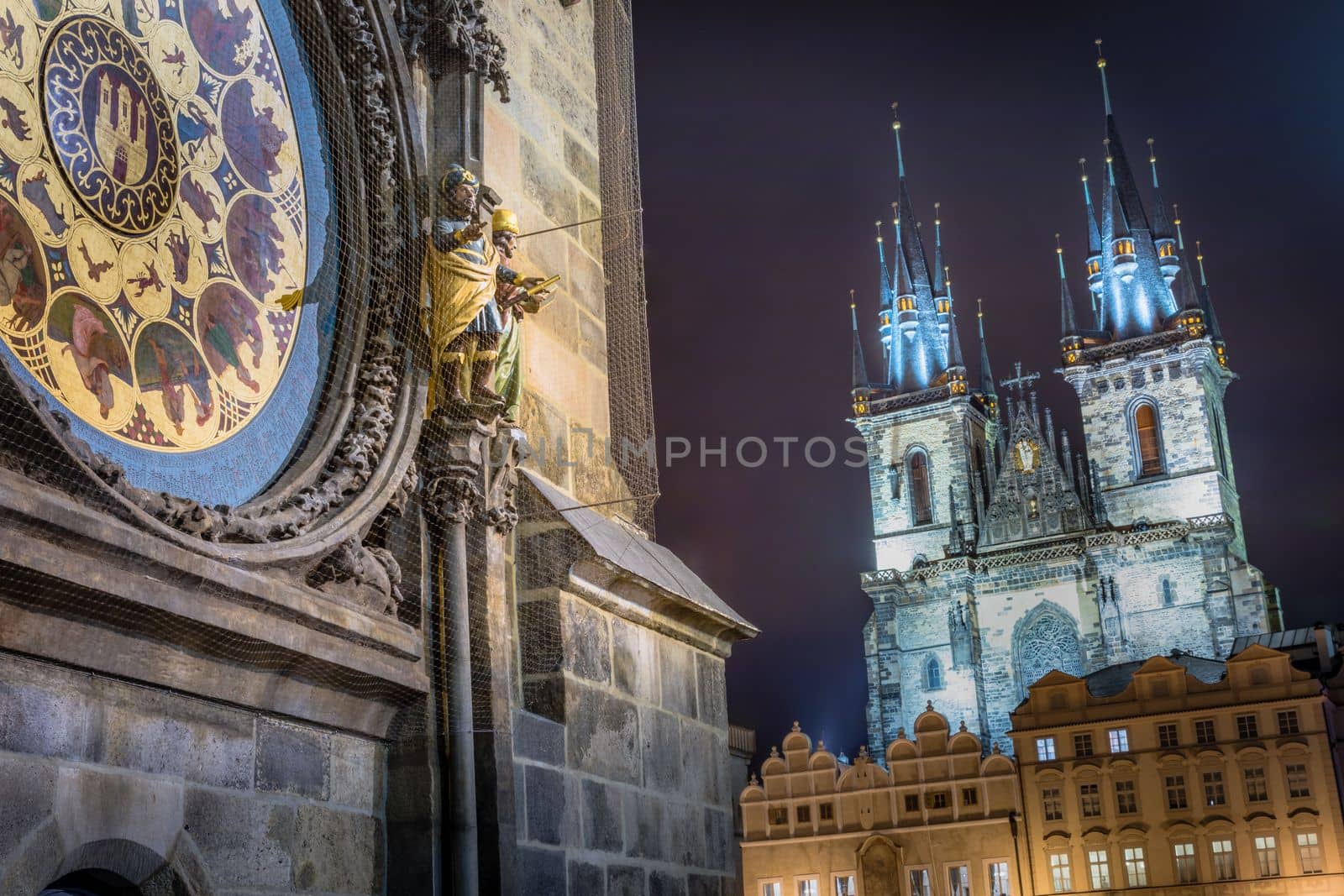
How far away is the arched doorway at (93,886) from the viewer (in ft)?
9.96

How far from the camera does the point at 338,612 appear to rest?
3748 mm

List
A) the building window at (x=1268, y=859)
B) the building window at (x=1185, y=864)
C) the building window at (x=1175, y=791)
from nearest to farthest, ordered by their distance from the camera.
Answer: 1. the building window at (x=1268, y=859)
2. the building window at (x=1185, y=864)
3. the building window at (x=1175, y=791)

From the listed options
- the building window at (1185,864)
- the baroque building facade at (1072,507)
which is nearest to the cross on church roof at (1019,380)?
the baroque building facade at (1072,507)

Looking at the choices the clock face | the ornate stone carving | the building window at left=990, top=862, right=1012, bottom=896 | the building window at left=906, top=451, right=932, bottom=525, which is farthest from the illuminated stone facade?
the ornate stone carving

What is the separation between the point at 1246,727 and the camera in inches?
1252

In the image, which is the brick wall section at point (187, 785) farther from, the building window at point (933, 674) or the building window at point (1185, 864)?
the building window at point (933, 674)

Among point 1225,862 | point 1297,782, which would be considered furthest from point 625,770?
point 1297,782

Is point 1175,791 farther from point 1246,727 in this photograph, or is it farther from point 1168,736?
point 1246,727

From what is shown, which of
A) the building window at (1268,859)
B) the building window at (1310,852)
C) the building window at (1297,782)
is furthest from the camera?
the building window at (1297,782)

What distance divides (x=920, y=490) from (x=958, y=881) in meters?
24.5

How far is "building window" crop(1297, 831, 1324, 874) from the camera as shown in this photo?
2966 centimetres

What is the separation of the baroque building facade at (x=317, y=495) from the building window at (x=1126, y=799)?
28.8 m

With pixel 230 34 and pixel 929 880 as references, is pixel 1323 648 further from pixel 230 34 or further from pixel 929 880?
pixel 230 34

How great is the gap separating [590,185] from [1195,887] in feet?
95.6
